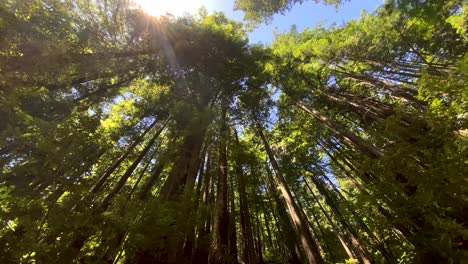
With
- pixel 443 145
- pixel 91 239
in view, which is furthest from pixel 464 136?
pixel 91 239

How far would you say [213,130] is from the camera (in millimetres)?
10523

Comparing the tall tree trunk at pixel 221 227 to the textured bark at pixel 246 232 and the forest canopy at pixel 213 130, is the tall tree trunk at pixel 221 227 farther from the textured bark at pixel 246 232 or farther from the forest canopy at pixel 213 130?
the textured bark at pixel 246 232

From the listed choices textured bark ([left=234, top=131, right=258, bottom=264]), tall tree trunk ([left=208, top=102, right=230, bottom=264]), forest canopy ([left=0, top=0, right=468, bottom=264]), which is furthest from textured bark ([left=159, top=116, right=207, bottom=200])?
textured bark ([left=234, top=131, right=258, bottom=264])

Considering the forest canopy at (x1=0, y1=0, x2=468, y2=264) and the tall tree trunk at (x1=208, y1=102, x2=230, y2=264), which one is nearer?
the forest canopy at (x1=0, y1=0, x2=468, y2=264)

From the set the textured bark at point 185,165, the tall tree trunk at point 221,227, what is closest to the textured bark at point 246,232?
the tall tree trunk at point 221,227

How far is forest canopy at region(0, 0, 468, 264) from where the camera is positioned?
4.51 metres

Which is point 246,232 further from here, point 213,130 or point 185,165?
point 213,130

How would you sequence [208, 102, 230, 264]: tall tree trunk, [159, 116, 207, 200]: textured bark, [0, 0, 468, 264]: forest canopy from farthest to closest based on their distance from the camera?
1. [159, 116, 207, 200]: textured bark
2. [208, 102, 230, 264]: tall tree trunk
3. [0, 0, 468, 264]: forest canopy

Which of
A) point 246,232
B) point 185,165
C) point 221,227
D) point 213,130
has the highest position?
point 213,130

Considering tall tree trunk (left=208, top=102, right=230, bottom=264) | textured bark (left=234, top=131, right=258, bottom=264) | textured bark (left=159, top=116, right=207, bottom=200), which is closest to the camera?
tall tree trunk (left=208, top=102, right=230, bottom=264)

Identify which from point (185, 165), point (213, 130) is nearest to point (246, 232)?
point (185, 165)

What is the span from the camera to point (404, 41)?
1156 centimetres

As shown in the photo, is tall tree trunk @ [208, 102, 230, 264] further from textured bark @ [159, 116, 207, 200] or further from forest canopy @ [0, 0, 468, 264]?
textured bark @ [159, 116, 207, 200]

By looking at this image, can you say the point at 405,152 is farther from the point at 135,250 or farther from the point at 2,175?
the point at 2,175
